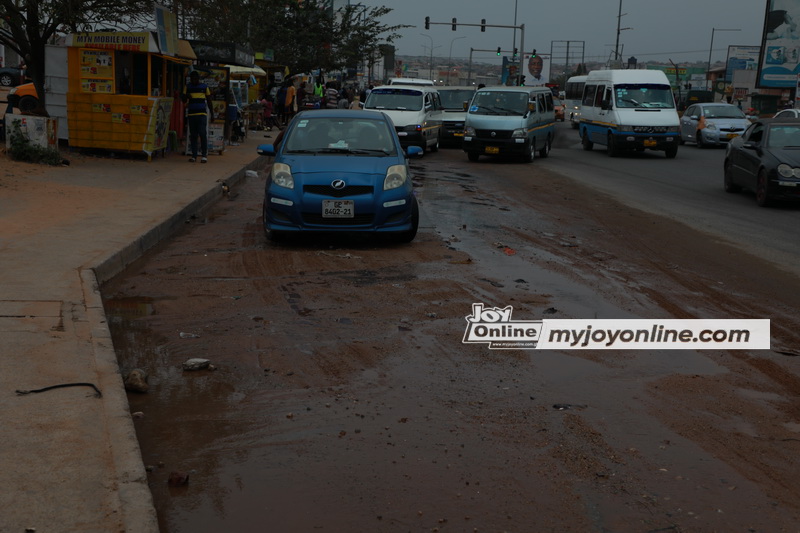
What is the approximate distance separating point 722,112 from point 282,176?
26460mm

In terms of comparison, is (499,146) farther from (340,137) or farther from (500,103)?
(340,137)

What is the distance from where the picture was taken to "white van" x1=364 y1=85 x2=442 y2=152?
85.0 feet

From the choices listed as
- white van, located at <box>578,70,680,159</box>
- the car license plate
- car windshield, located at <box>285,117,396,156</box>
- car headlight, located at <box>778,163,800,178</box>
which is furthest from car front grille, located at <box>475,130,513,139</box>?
the car license plate

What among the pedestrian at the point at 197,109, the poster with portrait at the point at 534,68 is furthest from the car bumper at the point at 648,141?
the poster with portrait at the point at 534,68

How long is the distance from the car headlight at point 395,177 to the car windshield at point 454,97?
20.5m

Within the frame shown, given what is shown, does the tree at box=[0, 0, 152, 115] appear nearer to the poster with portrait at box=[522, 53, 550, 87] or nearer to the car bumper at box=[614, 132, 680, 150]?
the car bumper at box=[614, 132, 680, 150]

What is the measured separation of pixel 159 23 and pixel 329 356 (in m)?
14.8

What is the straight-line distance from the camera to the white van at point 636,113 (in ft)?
89.6

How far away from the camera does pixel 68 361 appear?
18.9 ft

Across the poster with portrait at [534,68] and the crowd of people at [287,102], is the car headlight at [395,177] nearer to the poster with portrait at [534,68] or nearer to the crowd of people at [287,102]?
the crowd of people at [287,102]

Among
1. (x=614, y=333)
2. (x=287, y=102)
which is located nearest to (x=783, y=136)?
(x=614, y=333)

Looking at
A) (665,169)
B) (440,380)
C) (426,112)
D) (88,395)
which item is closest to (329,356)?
(440,380)

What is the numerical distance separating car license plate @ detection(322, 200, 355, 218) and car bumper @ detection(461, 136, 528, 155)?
570 inches

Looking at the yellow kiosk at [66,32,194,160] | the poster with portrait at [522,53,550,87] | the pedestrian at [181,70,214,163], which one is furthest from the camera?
the poster with portrait at [522,53,550,87]
